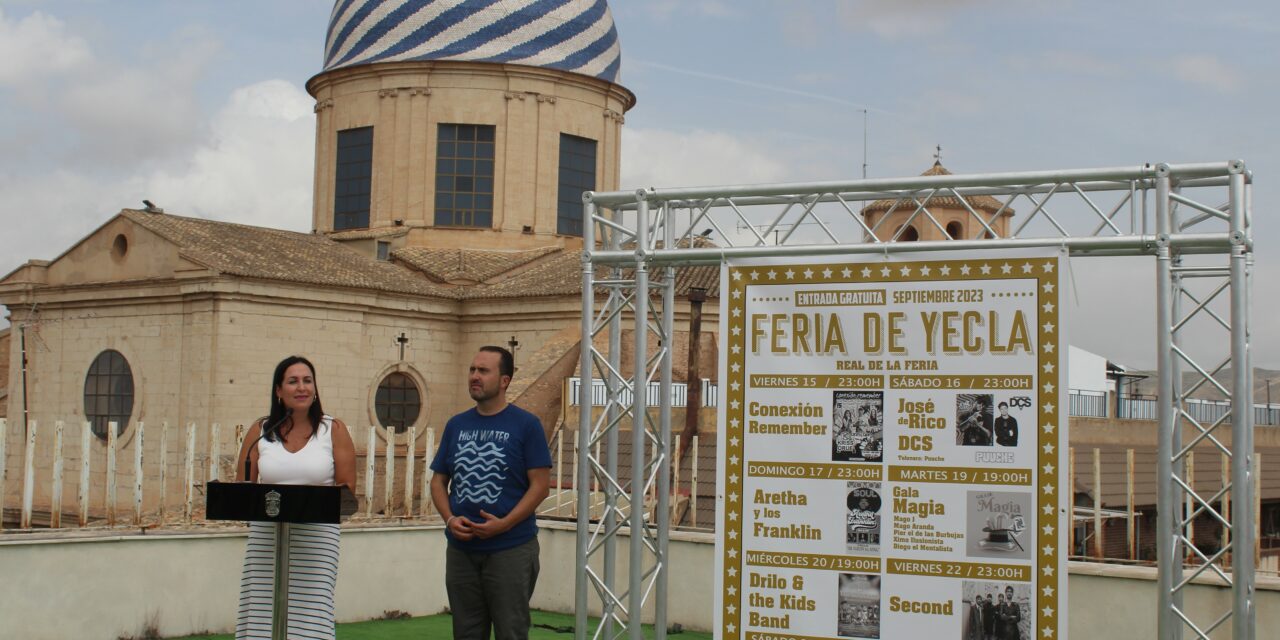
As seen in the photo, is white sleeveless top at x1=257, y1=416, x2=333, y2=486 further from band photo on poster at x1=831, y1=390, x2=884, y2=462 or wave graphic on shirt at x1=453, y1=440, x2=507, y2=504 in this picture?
band photo on poster at x1=831, y1=390, x2=884, y2=462

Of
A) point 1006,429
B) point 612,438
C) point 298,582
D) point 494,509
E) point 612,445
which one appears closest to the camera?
point 298,582

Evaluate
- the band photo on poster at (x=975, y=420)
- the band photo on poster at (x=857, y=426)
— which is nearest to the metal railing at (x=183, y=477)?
the band photo on poster at (x=857, y=426)

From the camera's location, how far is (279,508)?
21.7ft

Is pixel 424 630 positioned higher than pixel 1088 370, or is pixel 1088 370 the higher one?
pixel 1088 370

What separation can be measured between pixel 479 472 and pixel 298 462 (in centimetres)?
121

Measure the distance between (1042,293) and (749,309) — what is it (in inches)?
80.8

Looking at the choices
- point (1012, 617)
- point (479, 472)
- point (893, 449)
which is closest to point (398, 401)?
point (893, 449)

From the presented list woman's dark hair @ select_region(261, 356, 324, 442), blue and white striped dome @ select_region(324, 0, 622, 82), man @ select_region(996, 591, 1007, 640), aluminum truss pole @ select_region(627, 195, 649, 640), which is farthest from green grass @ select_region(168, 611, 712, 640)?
blue and white striped dome @ select_region(324, 0, 622, 82)

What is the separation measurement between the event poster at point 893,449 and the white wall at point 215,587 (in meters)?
3.02

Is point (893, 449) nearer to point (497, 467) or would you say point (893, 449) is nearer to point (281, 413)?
point (497, 467)

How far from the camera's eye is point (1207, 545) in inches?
808

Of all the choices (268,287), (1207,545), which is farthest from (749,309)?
(268,287)

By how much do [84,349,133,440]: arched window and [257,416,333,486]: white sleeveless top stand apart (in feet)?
72.9

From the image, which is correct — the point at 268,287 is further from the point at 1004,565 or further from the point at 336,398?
the point at 1004,565
